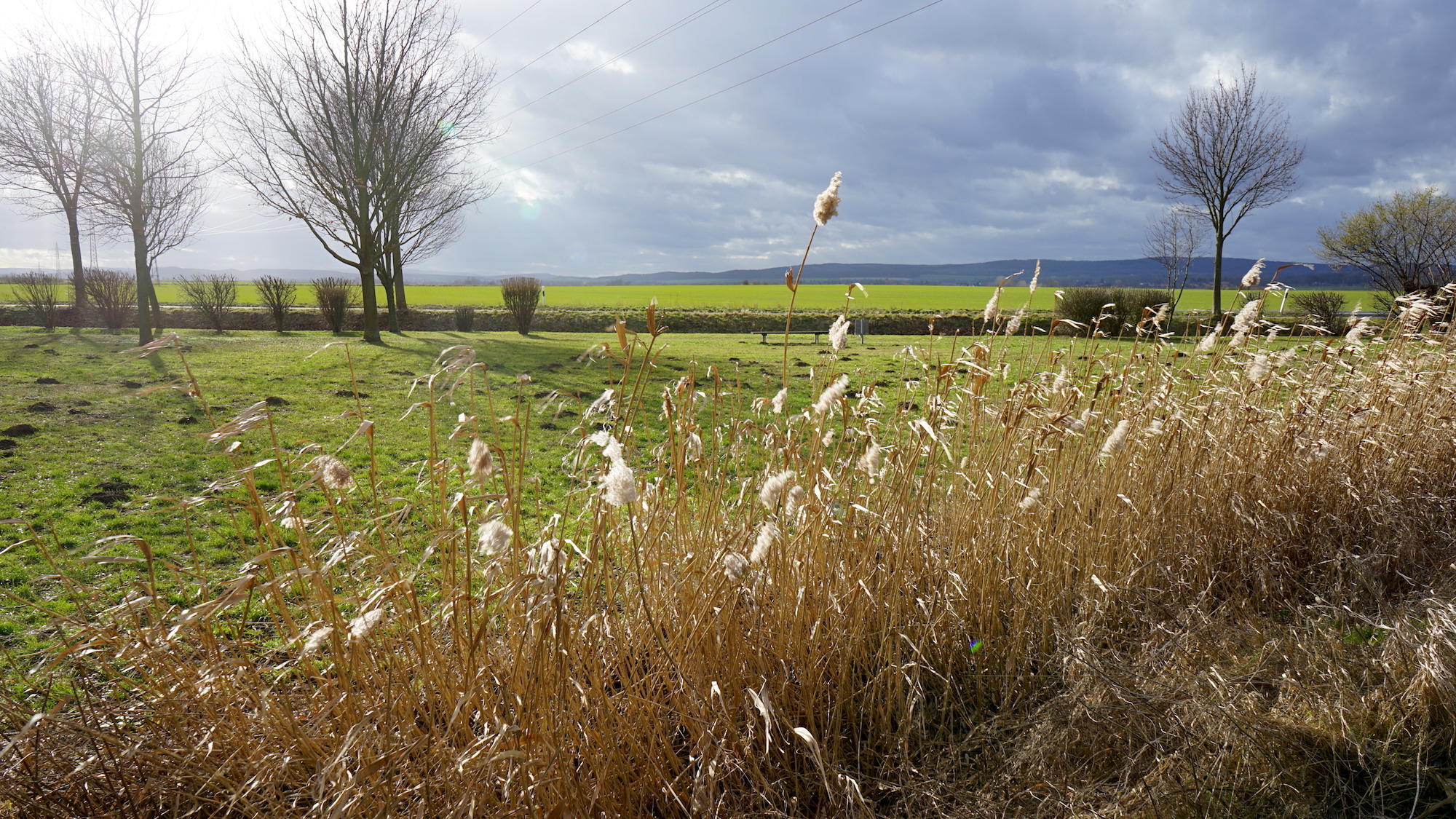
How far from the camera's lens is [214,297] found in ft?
61.1

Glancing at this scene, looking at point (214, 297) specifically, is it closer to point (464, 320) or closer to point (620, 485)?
point (464, 320)

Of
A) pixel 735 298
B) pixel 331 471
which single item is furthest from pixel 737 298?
pixel 331 471

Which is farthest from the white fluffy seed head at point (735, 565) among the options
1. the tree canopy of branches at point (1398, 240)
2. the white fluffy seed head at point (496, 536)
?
the tree canopy of branches at point (1398, 240)

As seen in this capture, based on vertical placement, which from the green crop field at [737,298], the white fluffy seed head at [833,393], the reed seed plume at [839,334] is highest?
the green crop field at [737,298]

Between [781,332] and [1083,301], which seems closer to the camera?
[1083,301]

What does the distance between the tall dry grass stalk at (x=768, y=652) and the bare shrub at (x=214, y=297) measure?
18100 mm

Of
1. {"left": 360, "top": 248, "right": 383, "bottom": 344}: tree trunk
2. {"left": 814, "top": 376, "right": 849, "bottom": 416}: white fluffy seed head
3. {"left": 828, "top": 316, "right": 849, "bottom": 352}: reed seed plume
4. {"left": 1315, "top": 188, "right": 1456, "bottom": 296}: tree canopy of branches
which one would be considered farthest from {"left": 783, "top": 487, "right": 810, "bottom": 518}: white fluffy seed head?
{"left": 1315, "top": 188, "right": 1456, "bottom": 296}: tree canopy of branches

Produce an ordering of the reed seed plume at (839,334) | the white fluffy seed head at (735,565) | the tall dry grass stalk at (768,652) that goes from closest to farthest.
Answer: the white fluffy seed head at (735,565)
the tall dry grass stalk at (768,652)
the reed seed plume at (839,334)

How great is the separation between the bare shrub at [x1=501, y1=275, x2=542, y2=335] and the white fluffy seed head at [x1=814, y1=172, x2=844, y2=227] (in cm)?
1755

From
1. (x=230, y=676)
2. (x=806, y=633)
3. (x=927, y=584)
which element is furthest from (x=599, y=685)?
(x=927, y=584)

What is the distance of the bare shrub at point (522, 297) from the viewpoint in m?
18.0

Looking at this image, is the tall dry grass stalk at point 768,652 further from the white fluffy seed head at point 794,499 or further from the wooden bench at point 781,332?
the wooden bench at point 781,332

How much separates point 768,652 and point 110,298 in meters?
19.7

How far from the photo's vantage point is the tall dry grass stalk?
4.76ft
